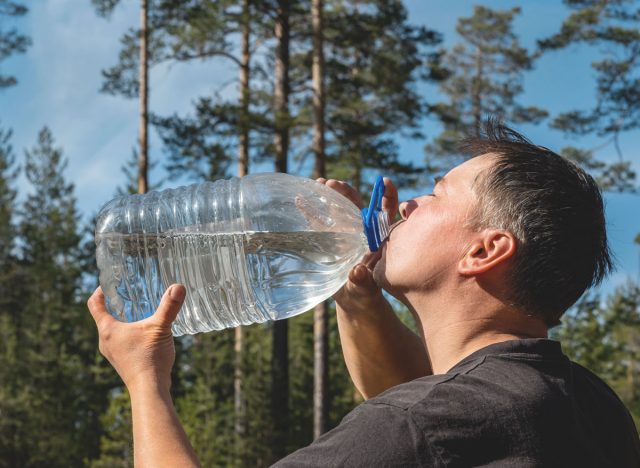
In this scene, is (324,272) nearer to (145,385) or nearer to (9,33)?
(145,385)

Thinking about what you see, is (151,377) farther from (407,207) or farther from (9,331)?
(9,331)

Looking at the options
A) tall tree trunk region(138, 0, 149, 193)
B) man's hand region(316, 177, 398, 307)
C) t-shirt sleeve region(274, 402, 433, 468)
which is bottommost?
t-shirt sleeve region(274, 402, 433, 468)

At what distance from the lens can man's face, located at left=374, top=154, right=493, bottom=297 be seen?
1980 mm

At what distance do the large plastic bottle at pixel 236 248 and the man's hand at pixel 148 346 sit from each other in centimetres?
78

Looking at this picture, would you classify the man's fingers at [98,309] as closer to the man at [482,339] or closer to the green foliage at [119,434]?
the man at [482,339]

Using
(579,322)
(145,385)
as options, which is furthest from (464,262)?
(579,322)

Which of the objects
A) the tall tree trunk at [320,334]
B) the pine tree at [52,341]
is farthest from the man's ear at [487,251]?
the pine tree at [52,341]

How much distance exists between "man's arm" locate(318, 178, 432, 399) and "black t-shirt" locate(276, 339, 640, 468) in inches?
32.3

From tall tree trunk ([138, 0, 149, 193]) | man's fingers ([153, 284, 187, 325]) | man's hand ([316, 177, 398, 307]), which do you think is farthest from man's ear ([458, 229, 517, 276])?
tall tree trunk ([138, 0, 149, 193])

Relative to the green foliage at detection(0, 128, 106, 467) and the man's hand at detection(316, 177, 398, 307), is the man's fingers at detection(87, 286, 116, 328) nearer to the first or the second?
the man's hand at detection(316, 177, 398, 307)

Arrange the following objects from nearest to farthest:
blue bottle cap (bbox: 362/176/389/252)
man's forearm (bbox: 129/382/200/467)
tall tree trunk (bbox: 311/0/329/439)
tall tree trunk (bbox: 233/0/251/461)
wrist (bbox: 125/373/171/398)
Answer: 1. man's forearm (bbox: 129/382/200/467)
2. wrist (bbox: 125/373/171/398)
3. blue bottle cap (bbox: 362/176/389/252)
4. tall tree trunk (bbox: 311/0/329/439)
5. tall tree trunk (bbox: 233/0/251/461)

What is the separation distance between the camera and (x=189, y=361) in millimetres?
21844

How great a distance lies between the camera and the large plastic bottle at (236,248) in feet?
9.23

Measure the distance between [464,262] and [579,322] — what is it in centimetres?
1562
